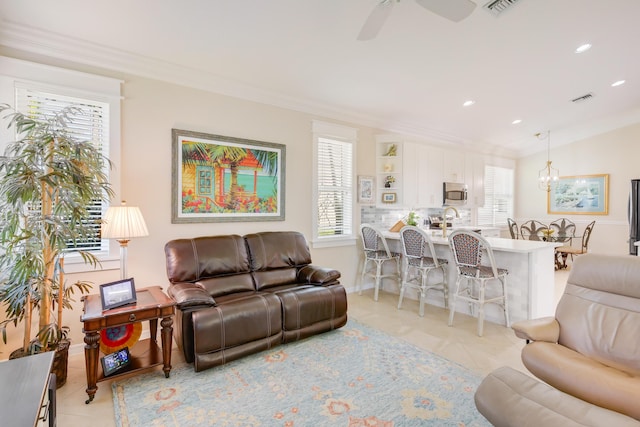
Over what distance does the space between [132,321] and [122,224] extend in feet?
2.57

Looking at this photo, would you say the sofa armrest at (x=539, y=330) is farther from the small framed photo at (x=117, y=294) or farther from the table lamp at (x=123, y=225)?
the table lamp at (x=123, y=225)

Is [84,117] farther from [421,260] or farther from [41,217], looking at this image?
[421,260]

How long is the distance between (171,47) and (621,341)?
413cm

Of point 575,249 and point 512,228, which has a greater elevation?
point 512,228

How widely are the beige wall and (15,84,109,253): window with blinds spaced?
8.97 meters

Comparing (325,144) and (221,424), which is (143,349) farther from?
(325,144)

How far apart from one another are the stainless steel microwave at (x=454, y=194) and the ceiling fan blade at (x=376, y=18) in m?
4.31

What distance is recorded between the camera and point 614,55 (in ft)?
13.0

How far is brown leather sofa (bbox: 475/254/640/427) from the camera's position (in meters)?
Result: 1.44

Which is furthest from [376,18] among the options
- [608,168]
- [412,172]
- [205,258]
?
[608,168]

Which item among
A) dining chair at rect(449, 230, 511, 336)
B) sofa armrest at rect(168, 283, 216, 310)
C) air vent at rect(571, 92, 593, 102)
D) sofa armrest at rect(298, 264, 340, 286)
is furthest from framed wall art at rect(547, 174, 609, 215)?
sofa armrest at rect(168, 283, 216, 310)

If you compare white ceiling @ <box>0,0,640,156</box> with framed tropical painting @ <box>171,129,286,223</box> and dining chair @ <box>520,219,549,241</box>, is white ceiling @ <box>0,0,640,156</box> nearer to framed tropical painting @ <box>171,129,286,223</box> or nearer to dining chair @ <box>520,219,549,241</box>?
Result: framed tropical painting @ <box>171,129,286,223</box>

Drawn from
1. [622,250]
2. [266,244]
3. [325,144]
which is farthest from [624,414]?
[622,250]

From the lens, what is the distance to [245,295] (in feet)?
10.3
